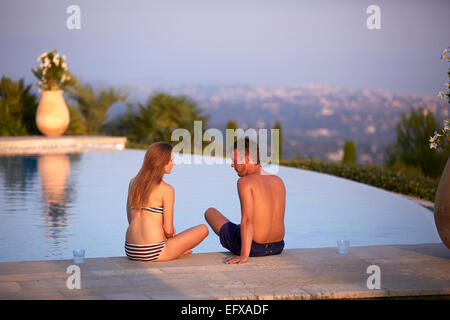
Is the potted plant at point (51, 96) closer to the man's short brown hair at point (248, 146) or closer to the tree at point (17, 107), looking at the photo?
the tree at point (17, 107)

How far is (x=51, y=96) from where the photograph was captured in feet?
52.4

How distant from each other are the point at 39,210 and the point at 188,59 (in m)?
18.2

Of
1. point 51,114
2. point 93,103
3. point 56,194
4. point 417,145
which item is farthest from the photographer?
point 93,103

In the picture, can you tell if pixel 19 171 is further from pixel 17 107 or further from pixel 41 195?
pixel 17 107

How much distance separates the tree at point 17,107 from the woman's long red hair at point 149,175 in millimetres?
13338

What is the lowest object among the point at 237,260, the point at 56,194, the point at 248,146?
the point at 56,194

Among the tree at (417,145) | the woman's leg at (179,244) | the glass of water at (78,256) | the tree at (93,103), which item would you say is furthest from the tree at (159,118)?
the glass of water at (78,256)

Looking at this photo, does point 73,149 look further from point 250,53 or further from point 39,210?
point 250,53

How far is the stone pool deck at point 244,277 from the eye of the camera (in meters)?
3.34

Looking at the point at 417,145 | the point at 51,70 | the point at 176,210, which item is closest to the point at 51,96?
the point at 51,70

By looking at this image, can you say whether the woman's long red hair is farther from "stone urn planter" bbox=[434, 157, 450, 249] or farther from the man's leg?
"stone urn planter" bbox=[434, 157, 450, 249]

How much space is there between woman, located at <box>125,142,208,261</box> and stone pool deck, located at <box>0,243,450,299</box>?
90 millimetres

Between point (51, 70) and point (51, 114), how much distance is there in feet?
3.81
